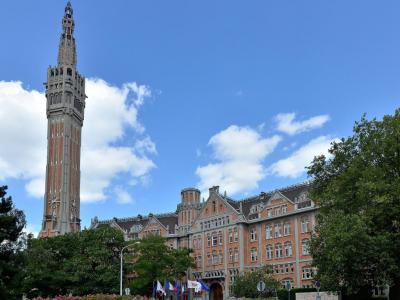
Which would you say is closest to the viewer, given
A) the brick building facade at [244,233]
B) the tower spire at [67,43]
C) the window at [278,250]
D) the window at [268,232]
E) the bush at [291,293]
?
the bush at [291,293]

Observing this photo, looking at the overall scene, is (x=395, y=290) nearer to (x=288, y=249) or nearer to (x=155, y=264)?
(x=155, y=264)

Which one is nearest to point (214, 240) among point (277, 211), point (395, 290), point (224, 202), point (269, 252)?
point (224, 202)

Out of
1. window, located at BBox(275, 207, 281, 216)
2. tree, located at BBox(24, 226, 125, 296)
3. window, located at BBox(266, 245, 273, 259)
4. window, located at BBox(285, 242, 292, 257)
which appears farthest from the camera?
window, located at BBox(266, 245, 273, 259)

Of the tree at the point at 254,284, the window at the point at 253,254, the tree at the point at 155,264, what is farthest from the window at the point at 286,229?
the tree at the point at 155,264

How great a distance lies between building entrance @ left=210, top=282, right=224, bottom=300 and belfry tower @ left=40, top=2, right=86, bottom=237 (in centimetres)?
3208

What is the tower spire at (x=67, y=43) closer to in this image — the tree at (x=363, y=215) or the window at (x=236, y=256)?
the window at (x=236, y=256)

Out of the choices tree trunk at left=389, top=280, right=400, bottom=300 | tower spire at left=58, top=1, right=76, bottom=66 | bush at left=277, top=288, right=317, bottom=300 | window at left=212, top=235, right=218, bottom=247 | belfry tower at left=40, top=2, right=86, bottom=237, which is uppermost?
tower spire at left=58, top=1, right=76, bottom=66

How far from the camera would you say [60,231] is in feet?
328

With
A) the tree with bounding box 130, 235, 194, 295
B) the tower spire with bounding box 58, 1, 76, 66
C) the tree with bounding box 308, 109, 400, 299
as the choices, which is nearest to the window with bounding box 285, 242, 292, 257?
the tree with bounding box 130, 235, 194, 295

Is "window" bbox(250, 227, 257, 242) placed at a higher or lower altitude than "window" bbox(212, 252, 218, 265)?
higher

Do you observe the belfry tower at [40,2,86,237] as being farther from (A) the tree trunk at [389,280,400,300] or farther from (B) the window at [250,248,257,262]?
(A) the tree trunk at [389,280,400,300]

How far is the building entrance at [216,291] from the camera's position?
84625 millimetres

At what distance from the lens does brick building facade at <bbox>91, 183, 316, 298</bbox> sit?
243ft

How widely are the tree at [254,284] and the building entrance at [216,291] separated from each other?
668 inches
